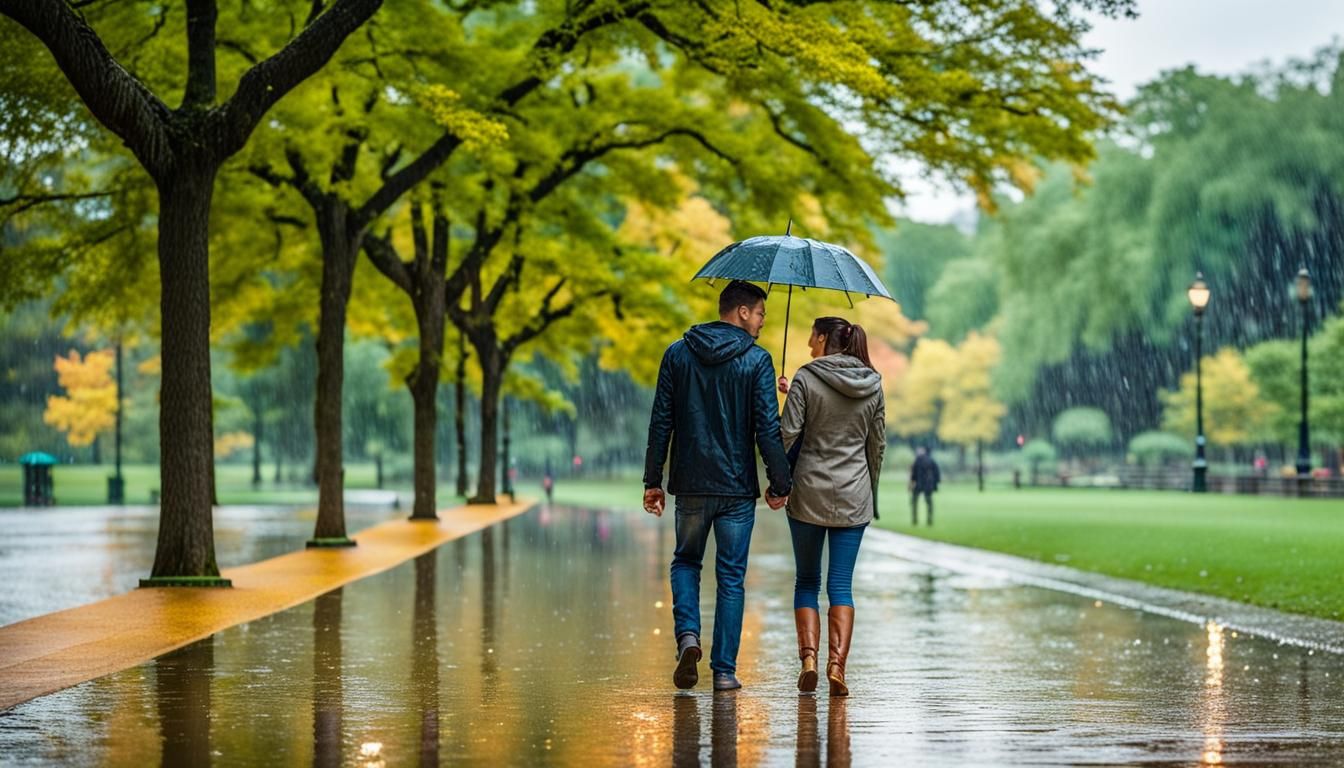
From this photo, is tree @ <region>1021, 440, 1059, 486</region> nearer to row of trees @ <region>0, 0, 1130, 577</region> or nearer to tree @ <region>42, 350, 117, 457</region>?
tree @ <region>42, 350, 117, 457</region>

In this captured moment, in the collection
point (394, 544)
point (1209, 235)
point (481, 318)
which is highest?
point (1209, 235)

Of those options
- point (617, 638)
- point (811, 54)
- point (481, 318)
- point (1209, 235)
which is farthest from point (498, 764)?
point (1209, 235)

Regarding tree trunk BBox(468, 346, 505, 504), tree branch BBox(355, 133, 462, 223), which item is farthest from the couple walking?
tree trunk BBox(468, 346, 505, 504)

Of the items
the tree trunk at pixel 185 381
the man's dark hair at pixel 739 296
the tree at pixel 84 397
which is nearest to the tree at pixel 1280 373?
the tree at pixel 84 397

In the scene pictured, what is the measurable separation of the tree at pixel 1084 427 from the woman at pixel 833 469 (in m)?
74.5

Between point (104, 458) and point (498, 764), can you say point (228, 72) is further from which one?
point (104, 458)

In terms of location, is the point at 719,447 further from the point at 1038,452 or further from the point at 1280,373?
the point at 1038,452

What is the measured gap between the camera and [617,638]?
1344 cm

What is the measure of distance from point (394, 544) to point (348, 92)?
682 cm

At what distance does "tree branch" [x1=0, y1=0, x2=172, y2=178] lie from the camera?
1647 cm

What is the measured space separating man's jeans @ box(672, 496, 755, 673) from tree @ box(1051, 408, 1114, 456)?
74.7 m

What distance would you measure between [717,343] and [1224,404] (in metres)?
74.0

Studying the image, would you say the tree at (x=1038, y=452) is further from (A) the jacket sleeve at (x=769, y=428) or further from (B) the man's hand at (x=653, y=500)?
(B) the man's hand at (x=653, y=500)

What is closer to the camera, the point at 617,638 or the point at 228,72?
the point at 617,638
